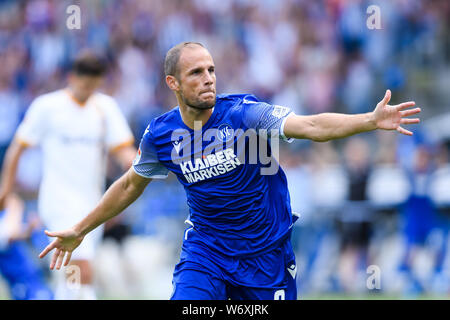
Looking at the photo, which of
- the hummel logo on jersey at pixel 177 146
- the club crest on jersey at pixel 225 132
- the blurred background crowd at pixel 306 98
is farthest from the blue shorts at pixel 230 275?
the blurred background crowd at pixel 306 98

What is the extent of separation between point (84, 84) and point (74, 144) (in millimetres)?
718

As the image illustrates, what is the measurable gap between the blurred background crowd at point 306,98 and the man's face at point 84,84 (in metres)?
4.33

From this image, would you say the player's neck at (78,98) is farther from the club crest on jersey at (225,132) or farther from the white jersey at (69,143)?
the club crest on jersey at (225,132)

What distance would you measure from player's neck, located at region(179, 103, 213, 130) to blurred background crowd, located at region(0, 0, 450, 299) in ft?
22.2

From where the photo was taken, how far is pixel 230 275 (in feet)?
19.7

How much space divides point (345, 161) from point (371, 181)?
0.96 m

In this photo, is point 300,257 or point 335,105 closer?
point 300,257

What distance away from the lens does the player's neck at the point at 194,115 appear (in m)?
6.07

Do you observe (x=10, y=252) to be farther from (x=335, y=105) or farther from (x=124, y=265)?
(x=335, y=105)

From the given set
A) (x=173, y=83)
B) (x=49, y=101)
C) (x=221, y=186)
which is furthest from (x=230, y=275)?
(x=49, y=101)

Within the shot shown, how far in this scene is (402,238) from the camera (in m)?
14.3

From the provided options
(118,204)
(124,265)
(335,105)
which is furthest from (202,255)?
(335,105)
